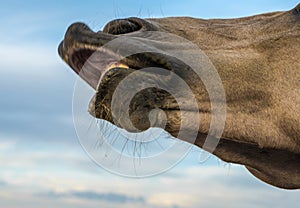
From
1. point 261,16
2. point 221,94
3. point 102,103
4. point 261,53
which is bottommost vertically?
point 102,103

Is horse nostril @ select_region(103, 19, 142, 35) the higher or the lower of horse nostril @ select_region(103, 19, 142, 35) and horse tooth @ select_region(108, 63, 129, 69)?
the higher

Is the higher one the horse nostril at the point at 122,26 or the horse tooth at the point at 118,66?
the horse nostril at the point at 122,26

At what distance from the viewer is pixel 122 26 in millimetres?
3400

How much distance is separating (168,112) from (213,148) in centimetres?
82

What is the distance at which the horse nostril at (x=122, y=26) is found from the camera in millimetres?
3396

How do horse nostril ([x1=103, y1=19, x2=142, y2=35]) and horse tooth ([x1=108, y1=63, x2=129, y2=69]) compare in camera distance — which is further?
horse nostril ([x1=103, y1=19, x2=142, y2=35])

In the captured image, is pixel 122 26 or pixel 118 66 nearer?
pixel 118 66

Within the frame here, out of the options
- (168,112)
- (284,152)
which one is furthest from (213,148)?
(168,112)

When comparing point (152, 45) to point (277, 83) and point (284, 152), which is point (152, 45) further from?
point (284, 152)

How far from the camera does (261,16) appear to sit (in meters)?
4.50

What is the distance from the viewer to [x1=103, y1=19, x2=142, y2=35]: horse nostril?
3.40 meters

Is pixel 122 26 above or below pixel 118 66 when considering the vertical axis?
above

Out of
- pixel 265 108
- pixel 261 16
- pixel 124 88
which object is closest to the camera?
pixel 124 88

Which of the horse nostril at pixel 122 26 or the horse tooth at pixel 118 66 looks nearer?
the horse tooth at pixel 118 66
